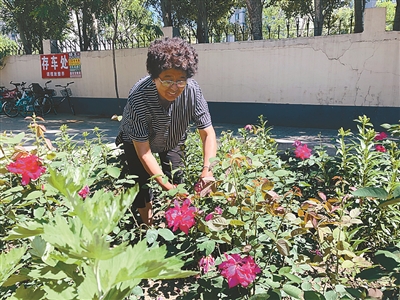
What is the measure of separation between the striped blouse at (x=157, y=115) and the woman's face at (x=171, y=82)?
20 centimetres

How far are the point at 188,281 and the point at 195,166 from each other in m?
0.90

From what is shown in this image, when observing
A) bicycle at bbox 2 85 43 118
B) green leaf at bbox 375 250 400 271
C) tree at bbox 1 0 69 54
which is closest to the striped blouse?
green leaf at bbox 375 250 400 271

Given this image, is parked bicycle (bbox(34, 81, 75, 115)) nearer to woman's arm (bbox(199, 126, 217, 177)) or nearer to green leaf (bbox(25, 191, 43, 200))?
woman's arm (bbox(199, 126, 217, 177))

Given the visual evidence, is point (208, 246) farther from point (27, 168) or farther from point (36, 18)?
point (36, 18)

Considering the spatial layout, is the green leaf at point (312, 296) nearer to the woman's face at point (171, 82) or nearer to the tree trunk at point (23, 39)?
the woman's face at point (171, 82)

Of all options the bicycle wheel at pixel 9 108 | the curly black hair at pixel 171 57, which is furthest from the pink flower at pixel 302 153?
the bicycle wheel at pixel 9 108

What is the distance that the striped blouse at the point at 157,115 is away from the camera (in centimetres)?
216

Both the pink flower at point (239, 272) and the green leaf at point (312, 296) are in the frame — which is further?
the pink flower at point (239, 272)

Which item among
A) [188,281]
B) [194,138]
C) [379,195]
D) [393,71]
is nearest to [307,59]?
[393,71]

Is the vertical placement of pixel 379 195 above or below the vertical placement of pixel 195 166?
above

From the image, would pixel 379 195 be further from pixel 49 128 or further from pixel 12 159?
pixel 49 128

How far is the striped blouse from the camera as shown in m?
2.16

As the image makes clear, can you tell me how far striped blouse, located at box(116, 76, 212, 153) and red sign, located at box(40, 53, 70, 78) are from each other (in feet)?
33.0

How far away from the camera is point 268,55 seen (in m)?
8.32
